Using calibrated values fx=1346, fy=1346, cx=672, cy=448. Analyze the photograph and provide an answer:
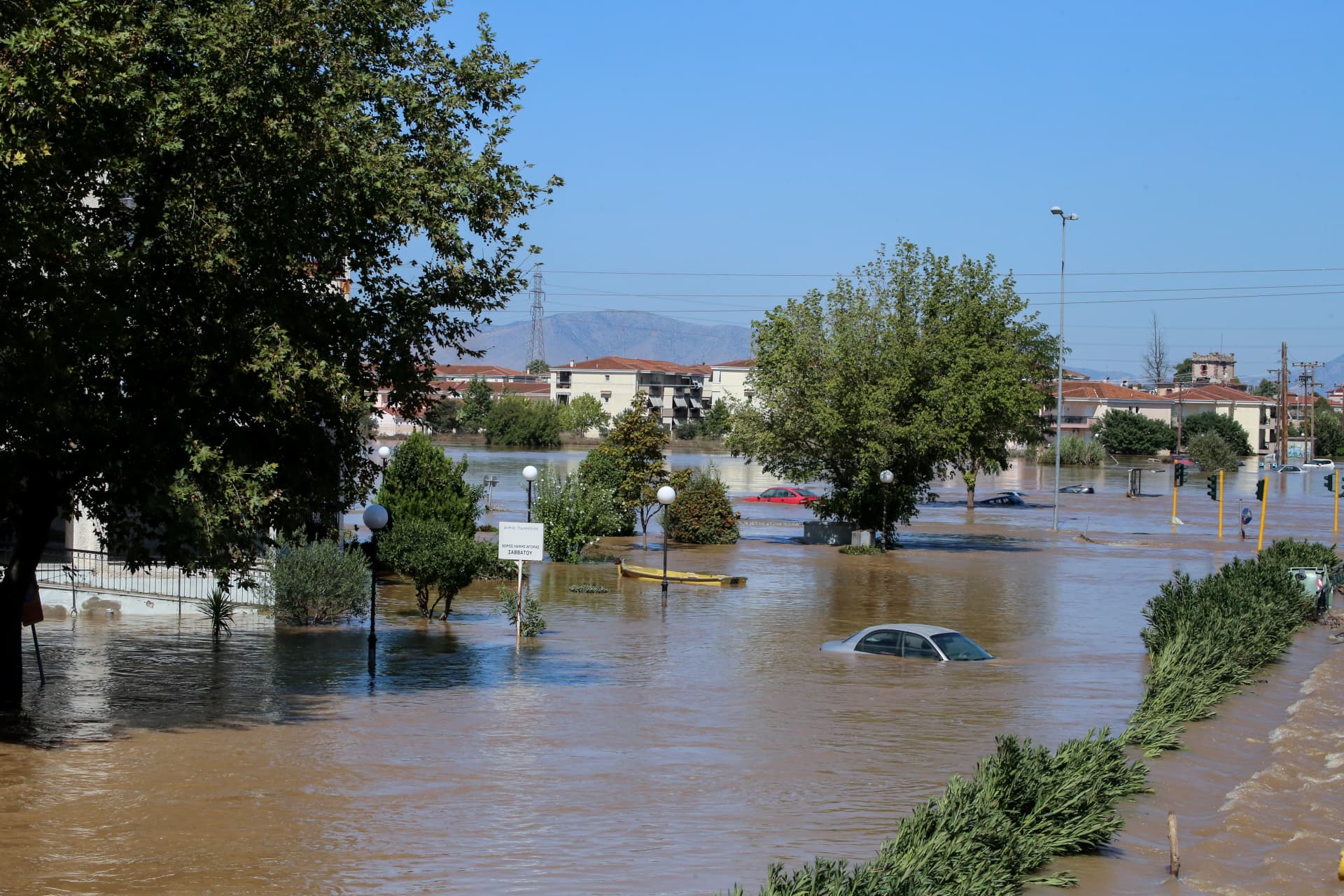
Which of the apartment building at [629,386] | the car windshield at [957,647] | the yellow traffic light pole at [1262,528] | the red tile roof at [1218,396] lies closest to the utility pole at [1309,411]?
the red tile roof at [1218,396]

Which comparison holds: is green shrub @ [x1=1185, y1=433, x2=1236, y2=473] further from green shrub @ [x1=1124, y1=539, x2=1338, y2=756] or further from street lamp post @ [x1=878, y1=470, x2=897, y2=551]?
green shrub @ [x1=1124, y1=539, x2=1338, y2=756]

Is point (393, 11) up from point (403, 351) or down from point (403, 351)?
up

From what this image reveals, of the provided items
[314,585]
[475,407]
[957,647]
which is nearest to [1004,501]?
[957,647]

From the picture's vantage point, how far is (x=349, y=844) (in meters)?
12.1

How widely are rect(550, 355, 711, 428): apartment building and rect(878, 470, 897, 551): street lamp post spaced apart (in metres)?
124

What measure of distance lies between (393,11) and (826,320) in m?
33.0

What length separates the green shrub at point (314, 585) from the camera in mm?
→ 26453

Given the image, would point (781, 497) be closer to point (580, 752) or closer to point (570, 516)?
point (570, 516)

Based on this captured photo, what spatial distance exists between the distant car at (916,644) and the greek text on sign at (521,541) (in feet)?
18.8

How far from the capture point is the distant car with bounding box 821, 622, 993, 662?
23.2m

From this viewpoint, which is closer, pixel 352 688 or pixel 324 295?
pixel 324 295

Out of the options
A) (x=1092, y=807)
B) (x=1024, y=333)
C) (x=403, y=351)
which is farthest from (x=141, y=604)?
(x=1024, y=333)

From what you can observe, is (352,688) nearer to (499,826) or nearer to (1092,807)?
(499,826)

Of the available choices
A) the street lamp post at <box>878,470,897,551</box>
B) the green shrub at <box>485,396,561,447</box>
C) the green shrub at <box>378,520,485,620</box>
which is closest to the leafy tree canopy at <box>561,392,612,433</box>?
the green shrub at <box>485,396,561,447</box>
